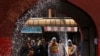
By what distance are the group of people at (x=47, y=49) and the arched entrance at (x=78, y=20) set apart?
104cm

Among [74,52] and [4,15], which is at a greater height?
[4,15]

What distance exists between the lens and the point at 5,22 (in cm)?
952

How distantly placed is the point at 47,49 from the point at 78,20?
173 cm

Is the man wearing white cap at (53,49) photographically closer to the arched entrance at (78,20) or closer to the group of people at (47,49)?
the group of people at (47,49)

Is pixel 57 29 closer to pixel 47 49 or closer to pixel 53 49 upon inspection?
pixel 47 49

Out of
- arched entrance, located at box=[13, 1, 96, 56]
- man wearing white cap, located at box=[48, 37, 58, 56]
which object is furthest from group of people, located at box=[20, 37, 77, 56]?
→ arched entrance, located at box=[13, 1, 96, 56]

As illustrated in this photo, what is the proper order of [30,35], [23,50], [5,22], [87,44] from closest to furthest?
1. [5,22]
2. [87,44]
3. [23,50]
4. [30,35]

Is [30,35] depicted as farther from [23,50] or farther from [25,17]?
[25,17]

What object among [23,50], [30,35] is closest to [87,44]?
[23,50]

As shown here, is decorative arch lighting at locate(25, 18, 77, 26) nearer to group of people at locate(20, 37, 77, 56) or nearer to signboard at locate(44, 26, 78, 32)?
signboard at locate(44, 26, 78, 32)

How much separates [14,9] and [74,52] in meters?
3.50

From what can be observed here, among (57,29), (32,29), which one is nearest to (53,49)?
(57,29)

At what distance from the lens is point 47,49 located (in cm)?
1240

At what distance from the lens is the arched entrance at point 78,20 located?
10219mm
